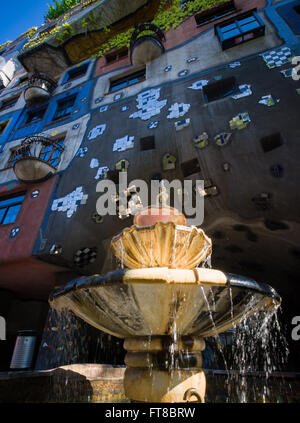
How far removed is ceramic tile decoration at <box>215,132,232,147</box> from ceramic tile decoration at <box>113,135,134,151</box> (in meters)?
2.29

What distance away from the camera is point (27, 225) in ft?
20.1

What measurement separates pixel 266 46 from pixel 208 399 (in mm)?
8059

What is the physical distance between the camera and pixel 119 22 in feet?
36.9

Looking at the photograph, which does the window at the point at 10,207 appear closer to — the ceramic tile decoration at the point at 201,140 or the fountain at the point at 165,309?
the ceramic tile decoration at the point at 201,140

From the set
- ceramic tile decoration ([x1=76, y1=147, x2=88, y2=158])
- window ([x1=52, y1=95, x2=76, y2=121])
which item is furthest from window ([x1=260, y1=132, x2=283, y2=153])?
window ([x1=52, y1=95, x2=76, y2=121])

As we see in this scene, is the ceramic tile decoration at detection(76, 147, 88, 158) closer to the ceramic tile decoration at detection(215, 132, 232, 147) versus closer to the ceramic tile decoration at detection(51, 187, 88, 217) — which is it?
the ceramic tile decoration at detection(51, 187, 88, 217)

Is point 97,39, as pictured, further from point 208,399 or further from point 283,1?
point 208,399

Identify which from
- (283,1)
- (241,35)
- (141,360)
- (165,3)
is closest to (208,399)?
(141,360)

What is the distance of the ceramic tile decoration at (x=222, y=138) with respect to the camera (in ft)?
15.3

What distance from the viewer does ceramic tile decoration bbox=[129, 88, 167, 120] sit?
6.42 meters

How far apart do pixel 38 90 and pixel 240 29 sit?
8.99 m

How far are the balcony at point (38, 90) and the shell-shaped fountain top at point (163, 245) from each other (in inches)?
440

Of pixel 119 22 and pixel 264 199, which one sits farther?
pixel 119 22
